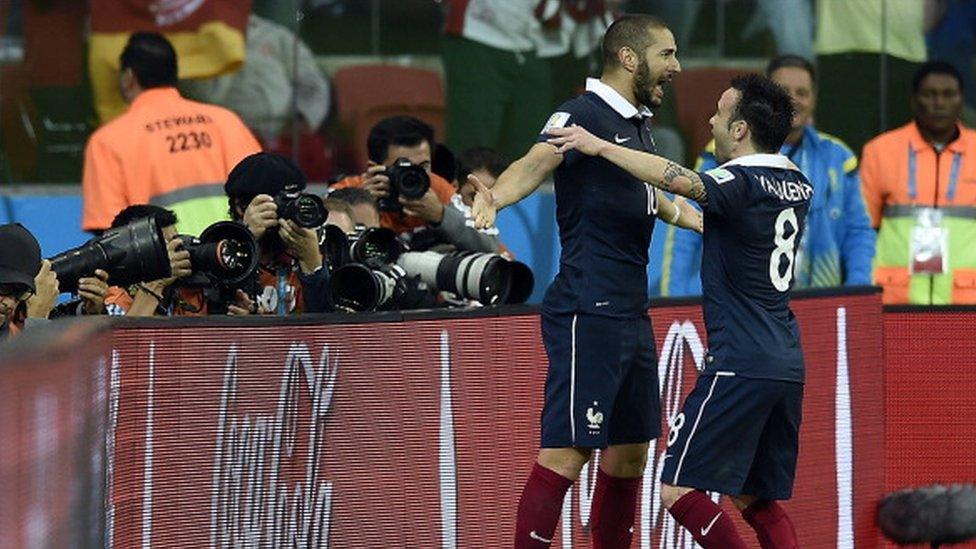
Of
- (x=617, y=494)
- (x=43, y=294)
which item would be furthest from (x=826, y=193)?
(x=43, y=294)

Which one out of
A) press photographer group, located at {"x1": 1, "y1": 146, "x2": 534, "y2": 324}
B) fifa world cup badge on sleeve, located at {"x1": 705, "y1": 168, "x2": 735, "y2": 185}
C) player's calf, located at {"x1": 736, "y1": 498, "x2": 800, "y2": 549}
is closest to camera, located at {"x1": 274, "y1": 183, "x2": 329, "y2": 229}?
press photographer group, located at {"x1": 1, "y1": 146, "x2": 534, "y2": 324}

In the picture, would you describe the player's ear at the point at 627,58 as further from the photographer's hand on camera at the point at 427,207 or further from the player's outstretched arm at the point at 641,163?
the photographer's hand on camera at the point at 427,207

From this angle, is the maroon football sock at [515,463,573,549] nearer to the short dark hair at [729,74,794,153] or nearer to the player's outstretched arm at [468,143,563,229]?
the player's outstretched arm at [468,143,563,229]

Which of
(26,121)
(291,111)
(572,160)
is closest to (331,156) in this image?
(291,111)

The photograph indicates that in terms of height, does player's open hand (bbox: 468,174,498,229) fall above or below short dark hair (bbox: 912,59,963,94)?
below

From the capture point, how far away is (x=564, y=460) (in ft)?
28.1

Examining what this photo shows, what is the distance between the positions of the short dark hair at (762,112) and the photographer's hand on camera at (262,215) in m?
1.66

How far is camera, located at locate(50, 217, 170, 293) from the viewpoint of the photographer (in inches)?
329

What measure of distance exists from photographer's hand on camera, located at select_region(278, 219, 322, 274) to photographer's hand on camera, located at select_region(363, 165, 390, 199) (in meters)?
0.81

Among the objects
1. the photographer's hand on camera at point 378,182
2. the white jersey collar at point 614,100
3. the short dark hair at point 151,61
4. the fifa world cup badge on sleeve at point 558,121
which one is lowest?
the photographer's hand on camera at point 378,182

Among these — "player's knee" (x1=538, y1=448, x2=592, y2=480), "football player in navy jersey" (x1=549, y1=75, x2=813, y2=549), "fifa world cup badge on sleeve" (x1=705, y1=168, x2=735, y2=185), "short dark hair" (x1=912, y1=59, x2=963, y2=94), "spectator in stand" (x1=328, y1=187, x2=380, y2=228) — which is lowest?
"player's knee" (x1=538, y1=448, x2=592, y2=480)

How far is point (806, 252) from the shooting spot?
12.1m

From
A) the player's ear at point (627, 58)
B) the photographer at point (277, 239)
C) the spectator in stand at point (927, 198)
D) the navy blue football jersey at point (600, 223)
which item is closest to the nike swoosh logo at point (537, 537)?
the navy blue football jersey at point (600, 223)

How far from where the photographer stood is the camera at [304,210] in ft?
29.2
